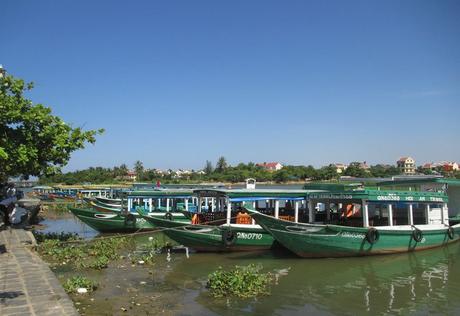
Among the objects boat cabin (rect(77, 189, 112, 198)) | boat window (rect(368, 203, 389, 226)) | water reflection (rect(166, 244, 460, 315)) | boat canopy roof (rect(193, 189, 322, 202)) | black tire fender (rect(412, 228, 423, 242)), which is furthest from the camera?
boat cabin (rect(77, 189, 112, 198))

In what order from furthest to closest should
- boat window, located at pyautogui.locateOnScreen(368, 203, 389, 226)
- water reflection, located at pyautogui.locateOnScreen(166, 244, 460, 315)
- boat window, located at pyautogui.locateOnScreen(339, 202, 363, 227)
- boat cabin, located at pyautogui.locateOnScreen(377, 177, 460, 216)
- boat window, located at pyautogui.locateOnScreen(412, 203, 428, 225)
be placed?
Result: boat cabin, located at pyautogui.locateOnScreen(377, 177, 460, 216), boat window, located at pyautogui.locateOnScreen(412, 203, 428, 225), boat window, located at pyautogui.locateOnScreen(368, 203, 389, 226), boat window, located at pyautogui.locateOnScreen(339, 202, 363, 227), water reflection, located at pyautogui.locateOnScreen(166, 244, 460, 315)

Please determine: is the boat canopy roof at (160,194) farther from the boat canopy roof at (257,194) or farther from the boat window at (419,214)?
the boat window at (419,214)

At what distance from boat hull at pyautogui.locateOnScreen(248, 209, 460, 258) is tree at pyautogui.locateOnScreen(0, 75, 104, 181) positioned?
245 inches

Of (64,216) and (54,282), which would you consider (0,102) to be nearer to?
(54,282)

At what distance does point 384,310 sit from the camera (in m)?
9.81

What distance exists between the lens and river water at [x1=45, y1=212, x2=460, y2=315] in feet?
30.9

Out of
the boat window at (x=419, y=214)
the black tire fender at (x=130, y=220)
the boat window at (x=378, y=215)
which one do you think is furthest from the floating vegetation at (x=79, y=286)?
the boat window at (x=419, y=214)

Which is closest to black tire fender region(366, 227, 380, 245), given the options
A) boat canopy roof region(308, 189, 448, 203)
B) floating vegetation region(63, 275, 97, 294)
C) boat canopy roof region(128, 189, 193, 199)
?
boat canopy roof region(308, 189, 448, 203)

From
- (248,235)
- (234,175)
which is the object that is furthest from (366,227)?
(234,175)

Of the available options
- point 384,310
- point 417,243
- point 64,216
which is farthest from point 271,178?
point 384,310

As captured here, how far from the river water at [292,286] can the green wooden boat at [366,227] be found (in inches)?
18.5

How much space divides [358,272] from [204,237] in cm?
515

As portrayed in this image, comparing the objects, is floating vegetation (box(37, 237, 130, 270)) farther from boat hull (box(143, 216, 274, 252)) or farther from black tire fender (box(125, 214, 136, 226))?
black tire fender (box(125, 214, 136, 226))

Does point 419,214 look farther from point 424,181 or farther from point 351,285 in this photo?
point 351,285
